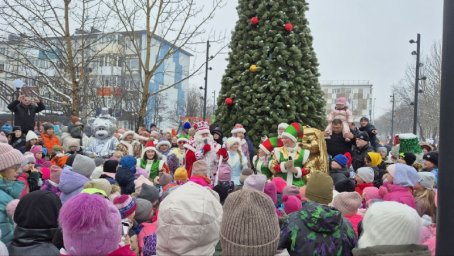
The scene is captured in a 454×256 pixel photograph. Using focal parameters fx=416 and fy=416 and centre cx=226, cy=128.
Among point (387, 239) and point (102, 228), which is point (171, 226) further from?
point (387, 239)

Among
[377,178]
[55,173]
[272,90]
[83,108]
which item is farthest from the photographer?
[83,108]

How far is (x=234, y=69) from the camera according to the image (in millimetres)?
12445

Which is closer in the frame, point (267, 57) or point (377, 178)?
point (377, 178)

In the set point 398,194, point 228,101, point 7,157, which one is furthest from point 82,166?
point 228,101

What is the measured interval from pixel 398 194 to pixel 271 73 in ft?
24.2

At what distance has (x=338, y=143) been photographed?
8.83 m

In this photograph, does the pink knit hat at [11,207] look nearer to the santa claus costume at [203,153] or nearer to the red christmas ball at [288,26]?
the santa claus costume at [203,153]

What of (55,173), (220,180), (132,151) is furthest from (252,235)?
(132,151)

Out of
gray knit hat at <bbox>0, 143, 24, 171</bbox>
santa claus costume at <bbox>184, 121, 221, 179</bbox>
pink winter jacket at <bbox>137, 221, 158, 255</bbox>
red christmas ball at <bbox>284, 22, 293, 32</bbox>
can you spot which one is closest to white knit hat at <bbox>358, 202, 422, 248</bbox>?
pink winter jacket at <bbox>137, 221, 158, 255</bbox>

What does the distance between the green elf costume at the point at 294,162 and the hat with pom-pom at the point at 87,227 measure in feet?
14.8

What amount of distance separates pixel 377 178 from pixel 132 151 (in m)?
5.48

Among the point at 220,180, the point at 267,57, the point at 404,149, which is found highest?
the point at 267,57

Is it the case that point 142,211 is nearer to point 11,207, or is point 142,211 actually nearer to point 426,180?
point 11,207

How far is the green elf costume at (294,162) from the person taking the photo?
6.94 meters
